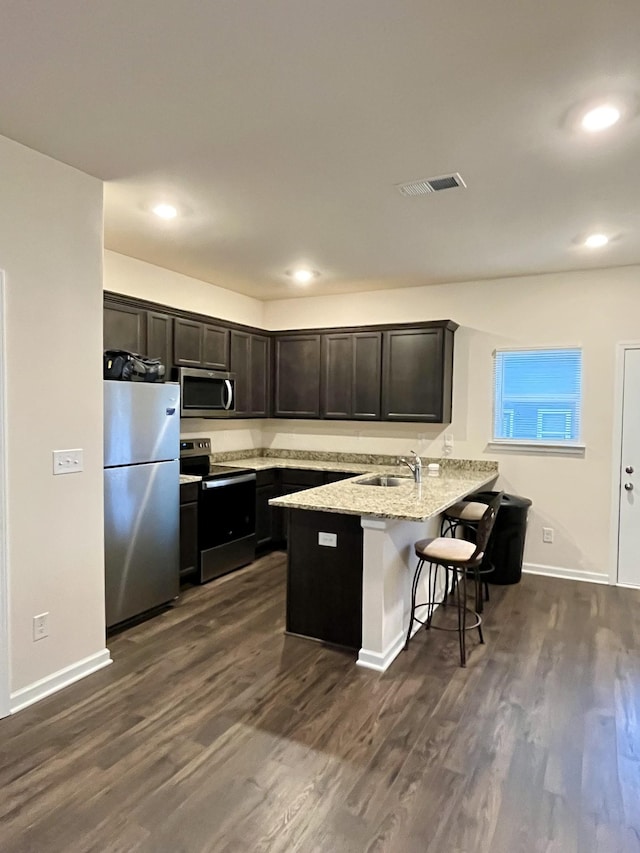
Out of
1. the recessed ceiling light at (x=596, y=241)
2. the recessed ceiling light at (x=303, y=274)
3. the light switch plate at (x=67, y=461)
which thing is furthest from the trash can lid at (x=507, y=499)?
the light switch plate at (x=67, y=461)

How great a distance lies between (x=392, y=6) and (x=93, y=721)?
3125 mm

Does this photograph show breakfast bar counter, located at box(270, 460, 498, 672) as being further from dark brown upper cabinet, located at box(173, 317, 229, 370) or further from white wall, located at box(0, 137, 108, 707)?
dark brown upper cabinet, located at box(173, 317, 229, 370)

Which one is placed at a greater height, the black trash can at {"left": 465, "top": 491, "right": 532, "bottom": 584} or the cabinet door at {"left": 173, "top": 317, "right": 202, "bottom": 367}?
the cabinet door at {"left": 173, "top": 317, "right": 202, "bottom": 367}

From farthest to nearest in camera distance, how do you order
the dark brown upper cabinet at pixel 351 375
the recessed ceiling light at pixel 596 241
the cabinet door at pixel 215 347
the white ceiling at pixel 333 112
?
the dark brown upper cabinet at pixel 351 375, the cabinet door at pixel 215 347, the recessed ceiling light at pixel 596 241, the white ceiling at pixel 333 112

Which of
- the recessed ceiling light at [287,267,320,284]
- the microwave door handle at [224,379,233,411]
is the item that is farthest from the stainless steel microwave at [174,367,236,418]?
the recessed ceiling light at [287,267,320,284]

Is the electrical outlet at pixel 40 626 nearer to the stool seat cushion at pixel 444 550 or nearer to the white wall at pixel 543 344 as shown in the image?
the stool seat cushion at pixel 444 550

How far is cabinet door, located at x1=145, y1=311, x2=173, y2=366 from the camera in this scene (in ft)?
13.8

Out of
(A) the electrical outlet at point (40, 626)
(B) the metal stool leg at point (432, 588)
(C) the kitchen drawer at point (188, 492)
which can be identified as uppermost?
(C) the kitchen drawer at point (188, 492)

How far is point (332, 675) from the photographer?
2941mm

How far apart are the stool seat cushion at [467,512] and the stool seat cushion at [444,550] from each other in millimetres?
531

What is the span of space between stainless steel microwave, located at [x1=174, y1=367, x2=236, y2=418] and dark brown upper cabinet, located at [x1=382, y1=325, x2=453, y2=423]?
5.03ft

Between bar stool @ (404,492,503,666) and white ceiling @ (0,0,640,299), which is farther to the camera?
bar stool @ (404,492,503,666)

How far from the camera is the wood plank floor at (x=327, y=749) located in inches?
73.2

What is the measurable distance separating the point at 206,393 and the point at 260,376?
3.25 feet
